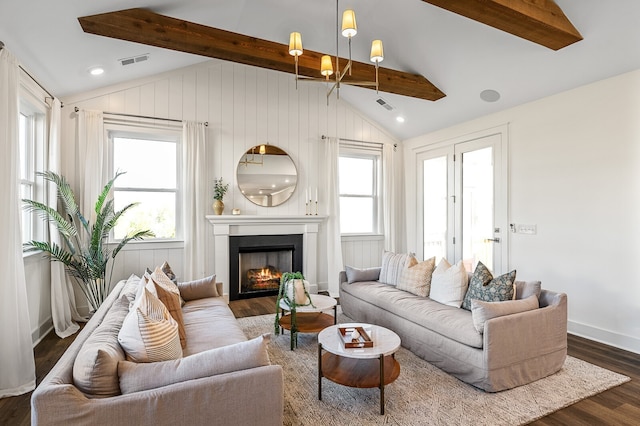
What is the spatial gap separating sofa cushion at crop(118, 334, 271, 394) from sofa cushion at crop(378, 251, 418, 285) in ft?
8.60

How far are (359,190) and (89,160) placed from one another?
4012 mm

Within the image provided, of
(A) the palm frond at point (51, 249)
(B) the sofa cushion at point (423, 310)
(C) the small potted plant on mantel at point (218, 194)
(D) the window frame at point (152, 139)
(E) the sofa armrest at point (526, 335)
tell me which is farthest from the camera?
(C) the small potted plant on mantel at point (218, 194)

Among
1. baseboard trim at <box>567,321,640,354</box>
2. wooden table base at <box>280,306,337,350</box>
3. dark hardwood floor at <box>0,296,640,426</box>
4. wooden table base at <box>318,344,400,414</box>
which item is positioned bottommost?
dark hardwood floor at <box>0,296,640,426</box>

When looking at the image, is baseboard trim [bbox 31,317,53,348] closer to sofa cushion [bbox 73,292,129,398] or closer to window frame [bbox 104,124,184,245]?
window frame [bbox 104,124,184,245]

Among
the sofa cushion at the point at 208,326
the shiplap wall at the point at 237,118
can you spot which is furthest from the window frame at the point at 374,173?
the sofa cushion at the point at 208,326

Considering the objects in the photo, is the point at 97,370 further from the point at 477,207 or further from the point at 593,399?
the point at 477,207

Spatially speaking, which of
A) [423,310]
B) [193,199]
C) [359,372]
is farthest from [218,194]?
[359,372]

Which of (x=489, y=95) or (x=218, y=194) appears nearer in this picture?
(x=489, y=95)

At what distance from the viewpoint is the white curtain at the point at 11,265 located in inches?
101

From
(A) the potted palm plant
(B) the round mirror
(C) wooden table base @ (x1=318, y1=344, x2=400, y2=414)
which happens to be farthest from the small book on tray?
(B) the round mirror

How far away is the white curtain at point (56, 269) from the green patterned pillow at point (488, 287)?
13.5 ft

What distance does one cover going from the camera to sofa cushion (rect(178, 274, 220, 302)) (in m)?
3.52

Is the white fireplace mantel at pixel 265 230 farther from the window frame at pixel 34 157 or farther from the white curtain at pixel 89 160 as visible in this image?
the window frame at pixel 34 157

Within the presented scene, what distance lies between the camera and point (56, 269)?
387 centimetres
